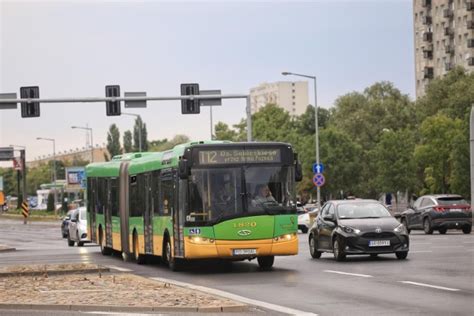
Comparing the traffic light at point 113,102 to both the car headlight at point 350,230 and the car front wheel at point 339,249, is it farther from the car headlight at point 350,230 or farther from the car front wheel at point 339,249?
the car headlight at point 350,230

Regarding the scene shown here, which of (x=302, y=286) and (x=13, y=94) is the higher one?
(x=13, y=94)

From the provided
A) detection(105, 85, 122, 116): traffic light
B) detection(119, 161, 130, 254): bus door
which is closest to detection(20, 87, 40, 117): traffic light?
detection(105, 85, 122, 116): traffic light

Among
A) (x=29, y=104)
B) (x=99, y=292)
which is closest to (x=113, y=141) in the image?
(x=29, y=104)

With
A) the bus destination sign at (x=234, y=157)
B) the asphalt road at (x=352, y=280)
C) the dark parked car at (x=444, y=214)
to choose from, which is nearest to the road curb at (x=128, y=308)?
the asphalt road at (x=352, y=280)

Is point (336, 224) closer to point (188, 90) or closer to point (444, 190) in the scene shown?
point (188, 90)

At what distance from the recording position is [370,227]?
2922 centimetres

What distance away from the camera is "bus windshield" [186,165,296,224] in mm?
26344

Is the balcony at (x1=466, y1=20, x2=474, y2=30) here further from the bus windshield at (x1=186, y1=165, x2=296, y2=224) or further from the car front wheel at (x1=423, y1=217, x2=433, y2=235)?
the bus windshield at (x1=186, y1=165, x2=296, y2=224)

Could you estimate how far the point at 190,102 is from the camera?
47938mm

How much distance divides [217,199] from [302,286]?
17.9ft

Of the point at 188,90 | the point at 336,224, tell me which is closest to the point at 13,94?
the point at 188,90

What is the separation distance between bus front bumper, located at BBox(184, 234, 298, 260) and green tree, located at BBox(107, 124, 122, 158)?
147597 millimetres

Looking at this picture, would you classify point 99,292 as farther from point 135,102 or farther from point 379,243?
point 135,102

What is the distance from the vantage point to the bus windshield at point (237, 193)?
26.3 m
